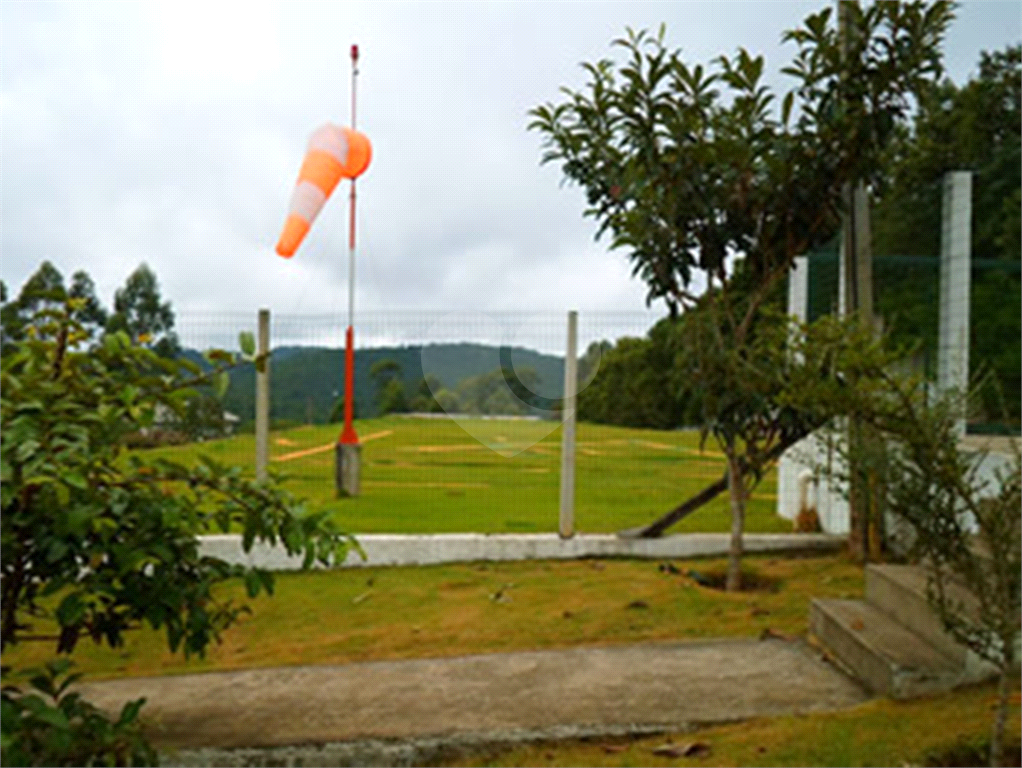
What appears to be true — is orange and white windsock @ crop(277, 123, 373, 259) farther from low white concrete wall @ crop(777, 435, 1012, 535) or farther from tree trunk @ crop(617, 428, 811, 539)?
low white concrete wall @ crop(777, 435, 1012, 535)

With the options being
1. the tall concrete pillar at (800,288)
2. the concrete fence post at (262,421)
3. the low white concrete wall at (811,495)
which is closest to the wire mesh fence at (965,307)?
the tall concrete pillar at (800,288)

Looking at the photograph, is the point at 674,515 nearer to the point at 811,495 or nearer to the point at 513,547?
the point at 513,547

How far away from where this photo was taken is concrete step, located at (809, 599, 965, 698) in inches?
120

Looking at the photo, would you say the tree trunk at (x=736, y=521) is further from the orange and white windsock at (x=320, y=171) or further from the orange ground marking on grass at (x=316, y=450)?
the orange and white windsock at (x=320, y=171)

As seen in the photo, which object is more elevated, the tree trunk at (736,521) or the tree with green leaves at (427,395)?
the tree with green leaves at (427,395)

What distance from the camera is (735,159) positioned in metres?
4.85

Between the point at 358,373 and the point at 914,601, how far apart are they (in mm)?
3734

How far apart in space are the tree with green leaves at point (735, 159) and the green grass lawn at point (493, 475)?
0.84 metres

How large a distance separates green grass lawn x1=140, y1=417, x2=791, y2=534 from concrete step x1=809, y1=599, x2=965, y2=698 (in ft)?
7.12

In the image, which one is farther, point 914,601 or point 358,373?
point 358,373

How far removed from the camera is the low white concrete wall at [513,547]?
223 inches

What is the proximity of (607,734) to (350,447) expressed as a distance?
3.68m

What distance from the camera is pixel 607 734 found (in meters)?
2.86

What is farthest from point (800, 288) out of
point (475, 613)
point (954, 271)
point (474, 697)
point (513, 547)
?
point (474, 697)
